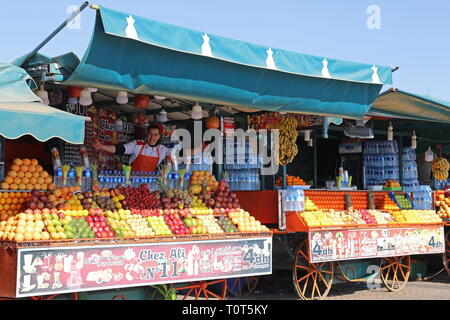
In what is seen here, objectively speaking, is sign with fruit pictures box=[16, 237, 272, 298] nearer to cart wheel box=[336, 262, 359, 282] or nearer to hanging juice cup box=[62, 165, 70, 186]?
hanging juice cup box=[62, 165, 70, 186]

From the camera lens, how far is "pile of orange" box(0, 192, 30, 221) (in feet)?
24.2

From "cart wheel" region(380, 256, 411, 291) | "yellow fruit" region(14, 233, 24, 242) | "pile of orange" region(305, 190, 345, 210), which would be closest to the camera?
"yellow fruit" region(14, 233, 24, 242)

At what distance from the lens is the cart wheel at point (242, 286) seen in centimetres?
1073

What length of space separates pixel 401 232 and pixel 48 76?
729 centimetres

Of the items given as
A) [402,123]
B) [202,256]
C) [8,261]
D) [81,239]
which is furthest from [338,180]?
[8,261]

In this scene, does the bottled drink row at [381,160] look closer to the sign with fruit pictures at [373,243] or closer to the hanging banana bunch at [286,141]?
the sign with fruit pictures at [373,243]

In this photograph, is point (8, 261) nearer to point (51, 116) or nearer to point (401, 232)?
point (51, 116)

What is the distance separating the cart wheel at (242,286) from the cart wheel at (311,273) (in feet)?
3.31

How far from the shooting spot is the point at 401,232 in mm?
11273

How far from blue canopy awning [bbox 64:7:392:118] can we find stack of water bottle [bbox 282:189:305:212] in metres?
1.38

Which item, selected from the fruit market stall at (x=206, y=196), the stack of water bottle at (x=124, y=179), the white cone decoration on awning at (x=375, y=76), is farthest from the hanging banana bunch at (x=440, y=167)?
the stack of water bottle at (x=124, y=179)

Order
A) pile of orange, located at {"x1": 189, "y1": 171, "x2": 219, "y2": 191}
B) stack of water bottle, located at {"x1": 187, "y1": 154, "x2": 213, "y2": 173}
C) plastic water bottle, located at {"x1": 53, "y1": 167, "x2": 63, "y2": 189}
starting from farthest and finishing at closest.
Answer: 1. stack of water bottle, located at {"x1": 187, "y1": 154, "x2": 213, "y2": 173}
2. pile of orange, located at {"x1": 189, "y1": 171, "x2": 219, "y2": 191}
3. plastic water bottle, located at {"x1": 53, "y1": 167, "x2": 63, "y2": 189}

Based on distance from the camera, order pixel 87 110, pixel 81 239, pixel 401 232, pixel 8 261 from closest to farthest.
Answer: pixel 8 261, pixel 81 239, pixel 87 110, pixel 401 232

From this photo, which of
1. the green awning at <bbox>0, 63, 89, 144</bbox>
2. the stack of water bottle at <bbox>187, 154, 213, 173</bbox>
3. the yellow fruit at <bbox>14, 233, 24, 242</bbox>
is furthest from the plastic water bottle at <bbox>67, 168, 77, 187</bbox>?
the stack of water bottle at <bbox>187, 154, 213, 173</bbox>
